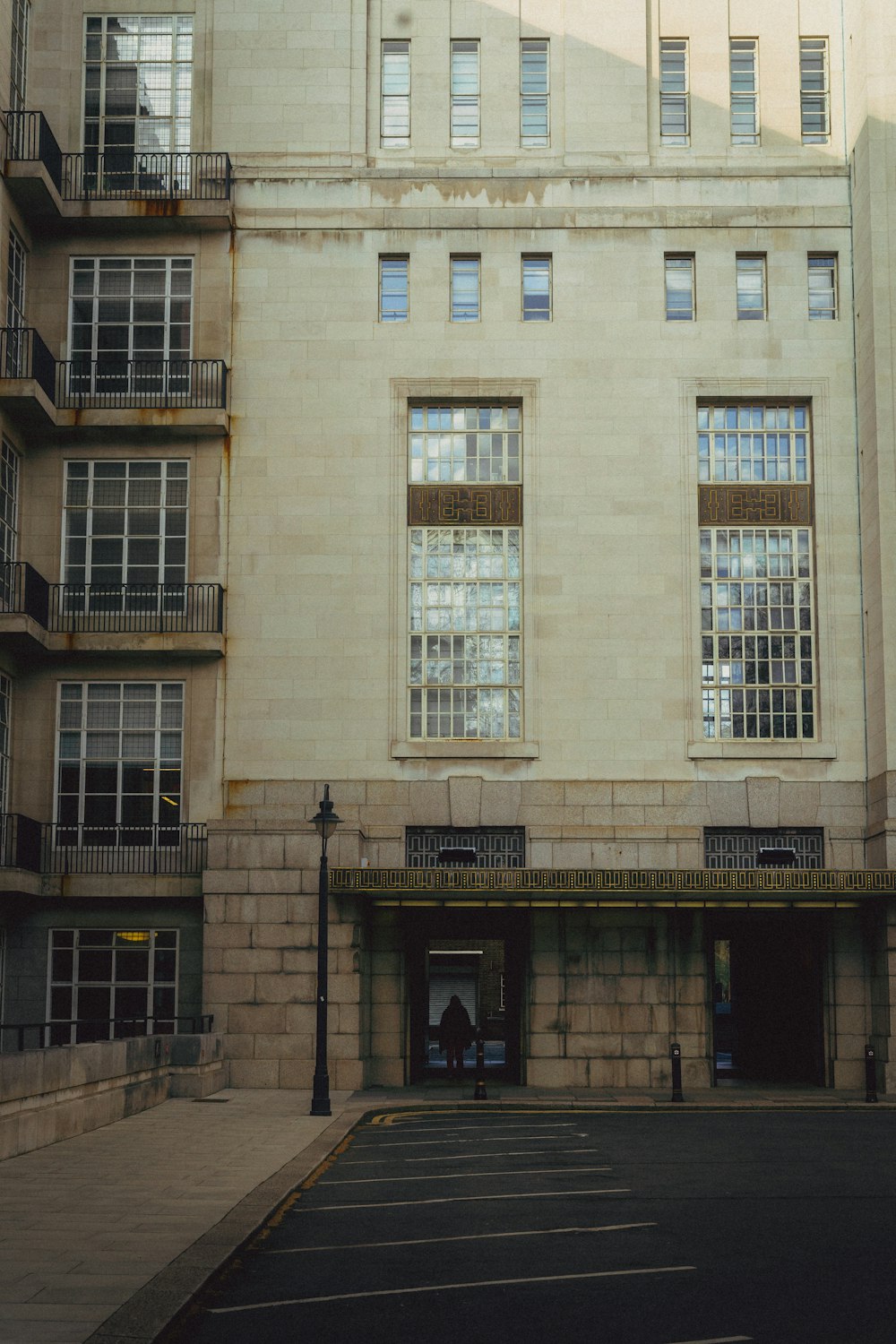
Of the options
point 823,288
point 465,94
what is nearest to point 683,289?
point 823,288

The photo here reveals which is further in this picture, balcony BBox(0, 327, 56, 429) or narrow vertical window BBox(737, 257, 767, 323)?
narrow vertical window BBox(737, 257, 767, 323)

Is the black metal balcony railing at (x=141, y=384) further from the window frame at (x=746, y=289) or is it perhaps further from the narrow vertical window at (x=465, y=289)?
the window frame at (x=746, y=289)

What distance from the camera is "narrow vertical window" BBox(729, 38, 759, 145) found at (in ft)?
114

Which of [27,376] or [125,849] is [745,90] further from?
[125,849]

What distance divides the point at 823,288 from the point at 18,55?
60.7 feet

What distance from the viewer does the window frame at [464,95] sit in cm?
3494

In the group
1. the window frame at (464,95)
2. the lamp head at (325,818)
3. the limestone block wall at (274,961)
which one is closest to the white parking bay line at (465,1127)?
the lamp head at (325,818)

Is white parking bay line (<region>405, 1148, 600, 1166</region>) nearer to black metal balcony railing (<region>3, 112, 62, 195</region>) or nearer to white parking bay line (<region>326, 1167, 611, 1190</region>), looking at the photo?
white parking bay line (<region>326, 1167, 611, 1190</region>)

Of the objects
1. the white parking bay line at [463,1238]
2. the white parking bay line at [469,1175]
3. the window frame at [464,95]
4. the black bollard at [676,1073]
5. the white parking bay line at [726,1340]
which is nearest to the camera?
the white parking bay line at [726,1340]

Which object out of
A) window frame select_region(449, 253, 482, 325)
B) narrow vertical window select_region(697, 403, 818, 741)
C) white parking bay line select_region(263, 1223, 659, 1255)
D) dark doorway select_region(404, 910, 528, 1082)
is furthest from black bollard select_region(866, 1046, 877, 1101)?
window frame select_region(449, 253, 482, 325)

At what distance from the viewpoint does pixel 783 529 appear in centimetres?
3303

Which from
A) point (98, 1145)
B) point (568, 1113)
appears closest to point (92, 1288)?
point (98, 1145)

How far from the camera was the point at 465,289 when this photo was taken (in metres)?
34.2

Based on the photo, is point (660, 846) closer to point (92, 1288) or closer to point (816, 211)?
point (816, 211)
